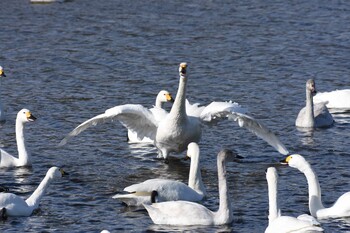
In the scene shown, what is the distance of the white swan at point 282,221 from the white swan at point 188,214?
0.63 metres

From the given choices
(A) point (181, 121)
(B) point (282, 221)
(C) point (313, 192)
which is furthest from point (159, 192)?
(A) point (181, 121)

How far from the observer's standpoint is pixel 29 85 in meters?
20.7

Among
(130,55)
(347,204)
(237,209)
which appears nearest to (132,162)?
(237,209)

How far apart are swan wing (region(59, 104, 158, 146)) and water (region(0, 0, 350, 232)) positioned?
354mm

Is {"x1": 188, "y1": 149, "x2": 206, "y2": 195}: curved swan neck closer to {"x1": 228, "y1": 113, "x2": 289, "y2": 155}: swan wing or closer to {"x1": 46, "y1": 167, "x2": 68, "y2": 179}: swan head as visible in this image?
{"x1": 46, "y1": 167, "x2": 68, "y2": 179}: swan head

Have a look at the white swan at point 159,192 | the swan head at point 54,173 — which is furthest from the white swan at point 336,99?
the swan head at point 54,173

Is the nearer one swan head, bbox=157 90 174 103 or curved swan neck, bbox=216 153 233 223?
curved swan neck, bbox=216 153 233 223

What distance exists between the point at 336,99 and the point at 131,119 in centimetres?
462

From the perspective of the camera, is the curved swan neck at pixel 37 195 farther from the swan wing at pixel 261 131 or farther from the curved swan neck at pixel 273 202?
the swan wing at pixel 261 131

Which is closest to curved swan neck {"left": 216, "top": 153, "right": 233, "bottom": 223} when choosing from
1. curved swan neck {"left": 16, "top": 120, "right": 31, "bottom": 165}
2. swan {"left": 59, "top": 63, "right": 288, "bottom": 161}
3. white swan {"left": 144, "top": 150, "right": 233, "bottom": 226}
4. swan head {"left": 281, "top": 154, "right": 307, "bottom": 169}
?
white swan {"left": 144, "top": 150, "right": 233, "bottom": 226}

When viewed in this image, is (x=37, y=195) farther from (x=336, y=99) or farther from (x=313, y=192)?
(x=336, y=99)

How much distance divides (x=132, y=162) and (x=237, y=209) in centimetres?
300

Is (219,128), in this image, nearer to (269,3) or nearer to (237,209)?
(237,209)

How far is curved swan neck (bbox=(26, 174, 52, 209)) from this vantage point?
42.8 feet
